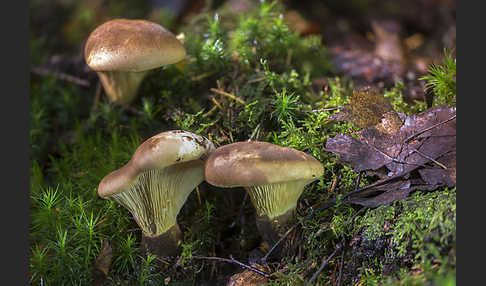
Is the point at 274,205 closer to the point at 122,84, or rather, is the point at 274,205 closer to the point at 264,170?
the point at 264,170

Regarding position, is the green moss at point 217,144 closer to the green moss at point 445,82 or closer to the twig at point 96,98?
the twig at point 96,98

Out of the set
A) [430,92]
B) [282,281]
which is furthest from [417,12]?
[282,281]

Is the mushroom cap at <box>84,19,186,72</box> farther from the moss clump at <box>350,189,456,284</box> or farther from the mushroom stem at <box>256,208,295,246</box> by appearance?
the moss clump at <box>350,189,456,284</box>

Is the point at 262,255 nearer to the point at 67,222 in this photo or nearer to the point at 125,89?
the point at 67,222

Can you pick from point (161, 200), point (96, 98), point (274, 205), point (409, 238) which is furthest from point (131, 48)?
point (409, 238)

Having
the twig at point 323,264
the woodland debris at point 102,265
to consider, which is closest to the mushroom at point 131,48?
the woodland debris at point 102,265
